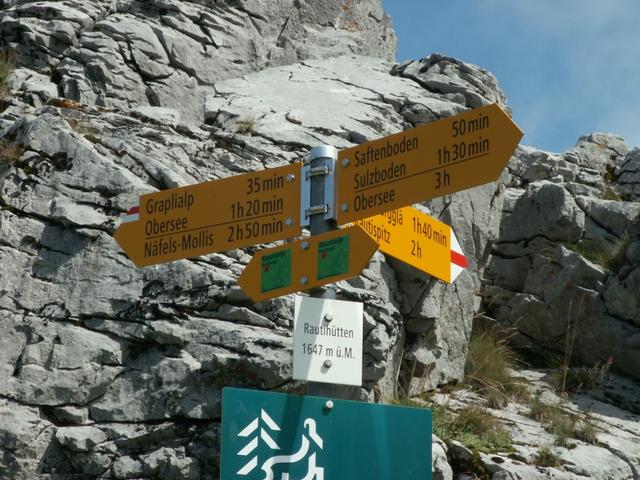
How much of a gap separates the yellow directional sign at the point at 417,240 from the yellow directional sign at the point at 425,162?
0.34m

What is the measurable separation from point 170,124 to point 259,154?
987 mm

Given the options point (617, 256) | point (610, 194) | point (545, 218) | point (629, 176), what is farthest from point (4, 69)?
point (629, 176)

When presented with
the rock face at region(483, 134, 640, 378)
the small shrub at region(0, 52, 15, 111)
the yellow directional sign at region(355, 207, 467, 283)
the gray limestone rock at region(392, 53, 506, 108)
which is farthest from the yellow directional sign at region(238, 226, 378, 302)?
the gray limestone rock at region(392, 53, 506, 108)

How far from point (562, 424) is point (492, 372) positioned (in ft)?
5.13

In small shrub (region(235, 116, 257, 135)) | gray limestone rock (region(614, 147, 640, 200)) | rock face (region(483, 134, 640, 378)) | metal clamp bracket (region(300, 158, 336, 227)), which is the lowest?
metal clamp bracket (region(300, 158, 336, 227))

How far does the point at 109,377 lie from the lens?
7105mm

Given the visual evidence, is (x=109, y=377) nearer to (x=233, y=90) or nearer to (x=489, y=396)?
(x=489, y=396)

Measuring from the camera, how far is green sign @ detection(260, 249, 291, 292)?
4.83m

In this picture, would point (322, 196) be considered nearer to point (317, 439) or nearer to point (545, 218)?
point (317, 439)

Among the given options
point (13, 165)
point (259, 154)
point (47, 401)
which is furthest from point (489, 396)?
point (13, 165)

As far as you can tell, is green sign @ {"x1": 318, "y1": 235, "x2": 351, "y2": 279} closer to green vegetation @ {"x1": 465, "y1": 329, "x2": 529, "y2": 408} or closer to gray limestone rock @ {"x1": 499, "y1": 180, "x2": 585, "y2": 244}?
green vegetation @ {"x1": 465, "y1": 329, "x2": 529, "y2": 408}

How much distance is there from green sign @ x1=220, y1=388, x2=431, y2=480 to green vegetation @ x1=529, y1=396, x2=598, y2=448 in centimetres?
446

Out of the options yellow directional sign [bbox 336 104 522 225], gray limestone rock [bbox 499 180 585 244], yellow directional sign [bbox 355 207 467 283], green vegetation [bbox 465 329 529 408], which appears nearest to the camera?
yellow directional sign [bbox 336 104 522 225]

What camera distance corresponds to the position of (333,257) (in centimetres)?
457
